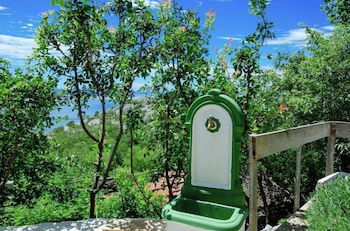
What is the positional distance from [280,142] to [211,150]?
63cm

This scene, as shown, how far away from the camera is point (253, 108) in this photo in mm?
3252

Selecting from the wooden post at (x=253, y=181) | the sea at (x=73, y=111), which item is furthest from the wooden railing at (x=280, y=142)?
the sea at (x=73, y=111)

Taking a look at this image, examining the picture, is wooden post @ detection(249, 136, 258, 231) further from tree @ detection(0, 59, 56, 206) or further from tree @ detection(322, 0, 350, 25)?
tree @ detection(322, 0, 350, 25)

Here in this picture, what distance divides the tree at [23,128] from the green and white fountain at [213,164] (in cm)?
165

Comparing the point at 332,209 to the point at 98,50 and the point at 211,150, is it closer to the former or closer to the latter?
the point at 211,150

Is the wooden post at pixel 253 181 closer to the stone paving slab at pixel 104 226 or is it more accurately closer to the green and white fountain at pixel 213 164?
the green and white fountain at pixel 213 164

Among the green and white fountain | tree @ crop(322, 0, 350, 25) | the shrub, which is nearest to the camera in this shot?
the shrub

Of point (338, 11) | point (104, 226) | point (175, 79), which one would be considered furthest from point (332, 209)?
point (338, 11)

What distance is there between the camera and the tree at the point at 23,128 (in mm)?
3143

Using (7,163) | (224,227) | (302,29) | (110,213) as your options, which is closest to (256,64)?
(224,227)

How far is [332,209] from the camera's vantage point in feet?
5.10

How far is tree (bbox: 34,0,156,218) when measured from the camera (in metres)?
3.20

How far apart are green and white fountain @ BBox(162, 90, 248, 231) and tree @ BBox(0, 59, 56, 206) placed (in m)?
1.65

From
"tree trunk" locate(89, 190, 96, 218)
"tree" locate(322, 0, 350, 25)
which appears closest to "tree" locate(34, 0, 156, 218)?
"tree trunk" locate(89, 190, 96, 218)
